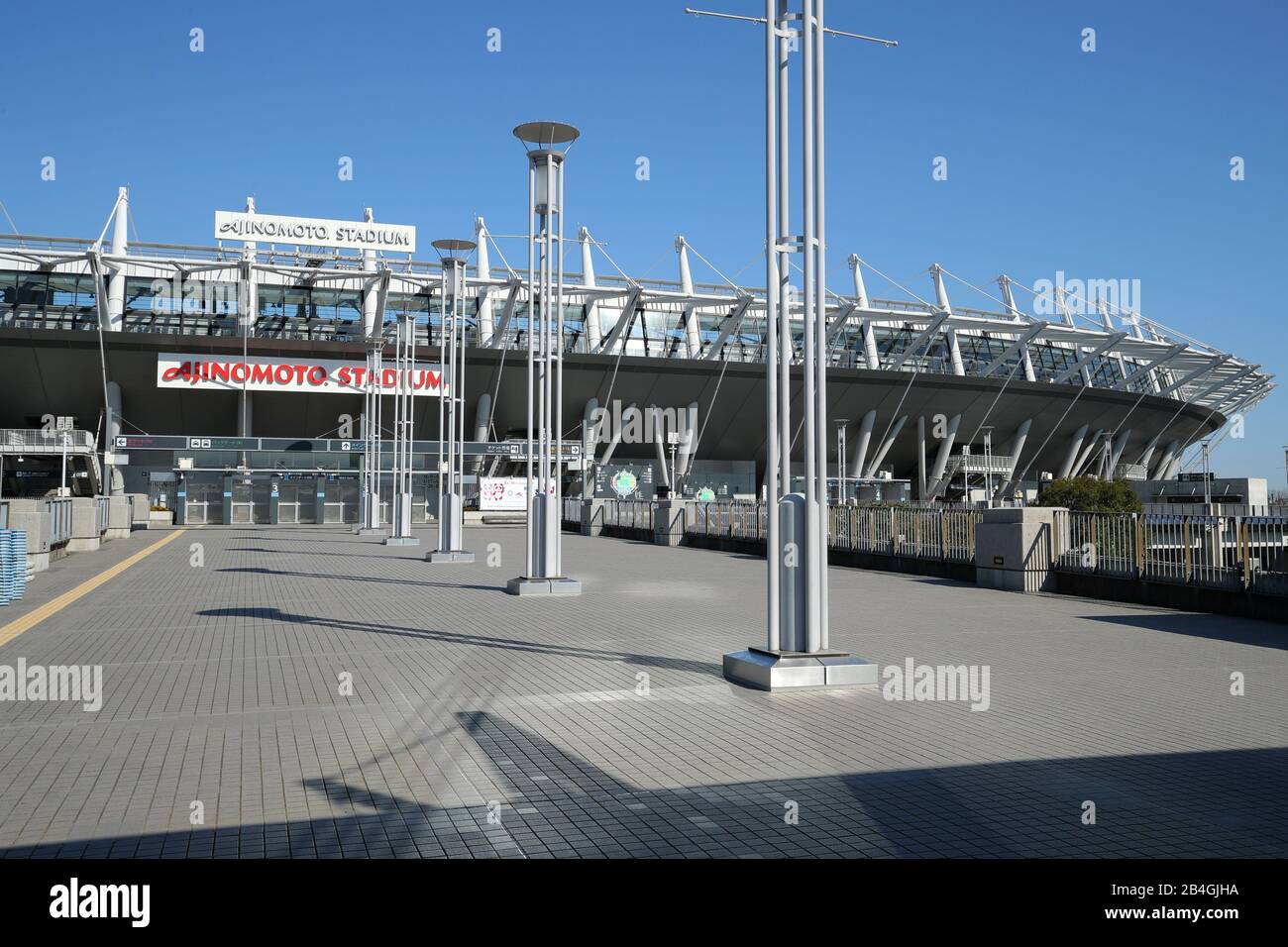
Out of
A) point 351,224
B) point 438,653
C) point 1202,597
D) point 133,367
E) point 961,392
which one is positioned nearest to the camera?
point 438,653

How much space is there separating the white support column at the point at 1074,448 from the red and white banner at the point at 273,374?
4511 cm

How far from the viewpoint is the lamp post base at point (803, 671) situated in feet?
26.7

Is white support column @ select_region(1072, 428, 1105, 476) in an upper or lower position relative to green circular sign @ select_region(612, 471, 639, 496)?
upper

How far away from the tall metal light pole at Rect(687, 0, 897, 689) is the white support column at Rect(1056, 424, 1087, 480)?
71.6 metres

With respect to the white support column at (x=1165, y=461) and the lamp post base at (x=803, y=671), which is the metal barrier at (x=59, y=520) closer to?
the lamp post base at (x=803, y=671)

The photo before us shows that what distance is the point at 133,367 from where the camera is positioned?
5250cm

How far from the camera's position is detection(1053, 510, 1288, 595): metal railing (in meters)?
13.1

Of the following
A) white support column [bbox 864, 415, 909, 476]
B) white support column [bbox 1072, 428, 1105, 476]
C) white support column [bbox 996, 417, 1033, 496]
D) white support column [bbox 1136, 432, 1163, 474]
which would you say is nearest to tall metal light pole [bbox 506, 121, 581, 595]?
white support column [bbox 864, 415, 909, 476]

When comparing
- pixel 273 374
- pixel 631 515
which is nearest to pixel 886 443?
pixel 631 515

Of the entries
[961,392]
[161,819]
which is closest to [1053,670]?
[161,819]

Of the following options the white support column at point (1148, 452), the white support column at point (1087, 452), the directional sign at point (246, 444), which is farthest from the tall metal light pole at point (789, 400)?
the white support column at point (1148, 452)

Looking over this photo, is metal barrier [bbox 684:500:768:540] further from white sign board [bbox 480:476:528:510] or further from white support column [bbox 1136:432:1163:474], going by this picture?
white support column [bbox 1136:432:1163:474]
